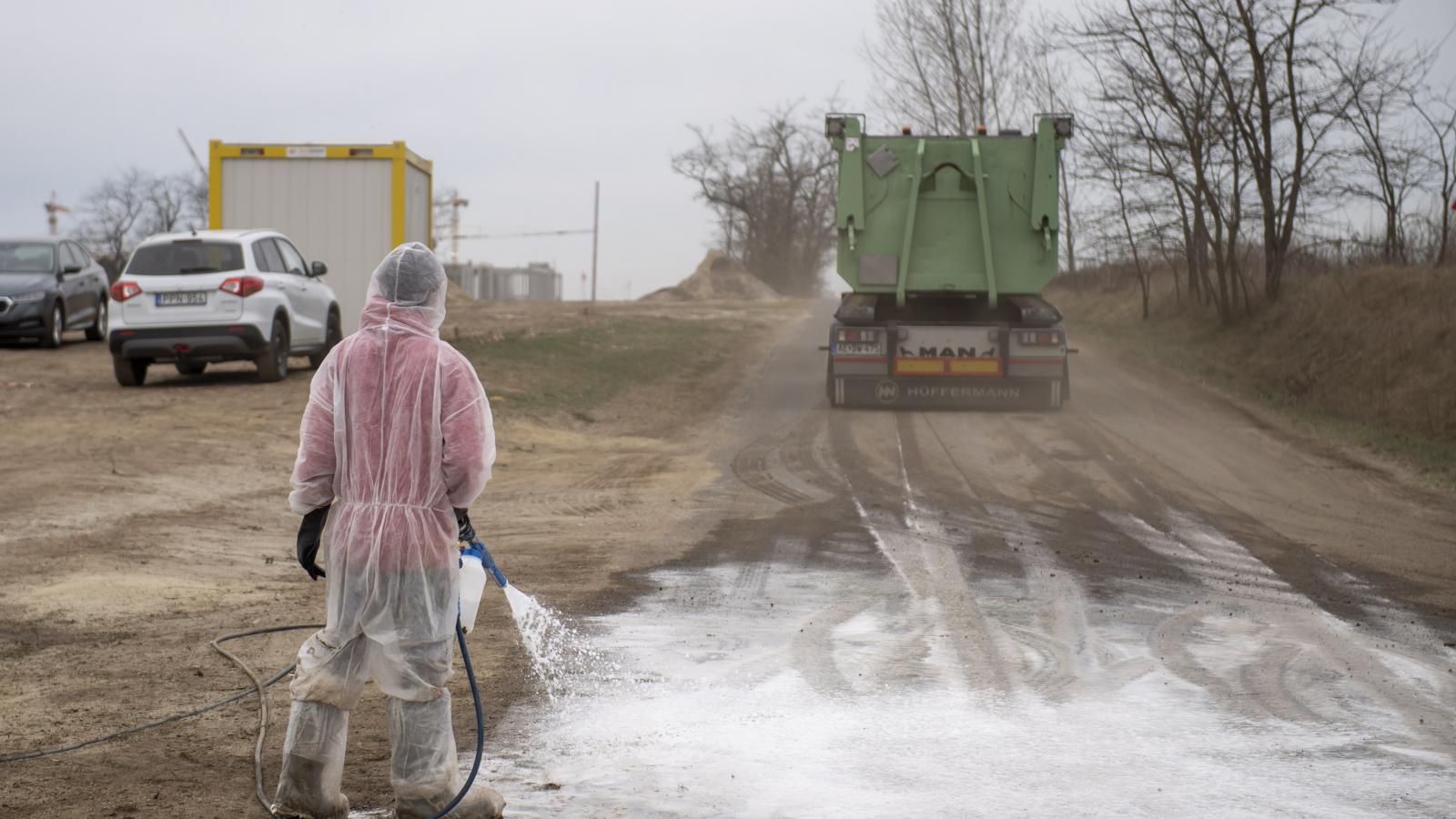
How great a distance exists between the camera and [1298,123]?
2506 centimetres

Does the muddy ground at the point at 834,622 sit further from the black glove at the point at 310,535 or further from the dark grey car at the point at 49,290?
the dark grey car at the point at 49,290

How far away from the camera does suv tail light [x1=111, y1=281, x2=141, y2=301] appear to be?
16984mm

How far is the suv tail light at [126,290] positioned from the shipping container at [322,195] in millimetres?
3479

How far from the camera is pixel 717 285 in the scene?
59750 mm

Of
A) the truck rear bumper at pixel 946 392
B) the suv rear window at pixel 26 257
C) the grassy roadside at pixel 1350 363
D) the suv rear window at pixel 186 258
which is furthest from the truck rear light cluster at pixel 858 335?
the suv rear window at pixel 26 257

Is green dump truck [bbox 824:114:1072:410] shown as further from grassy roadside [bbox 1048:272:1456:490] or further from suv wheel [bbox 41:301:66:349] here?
suv wheel [bbox 41:301:66:349]

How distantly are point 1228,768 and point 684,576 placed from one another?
4.10 metres

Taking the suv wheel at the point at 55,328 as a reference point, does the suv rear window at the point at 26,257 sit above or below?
above

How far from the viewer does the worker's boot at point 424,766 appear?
174 inches

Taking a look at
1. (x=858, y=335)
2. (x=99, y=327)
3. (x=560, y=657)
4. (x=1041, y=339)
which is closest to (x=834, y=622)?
(x=560, y=657)

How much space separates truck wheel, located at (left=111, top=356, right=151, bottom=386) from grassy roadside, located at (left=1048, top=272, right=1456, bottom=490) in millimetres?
13936

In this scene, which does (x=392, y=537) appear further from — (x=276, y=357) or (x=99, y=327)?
(x=99, y=327)

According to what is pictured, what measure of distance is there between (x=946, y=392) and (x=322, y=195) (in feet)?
30.2

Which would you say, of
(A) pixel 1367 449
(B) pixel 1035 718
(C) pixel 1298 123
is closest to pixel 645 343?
(C) pixel 1298 123
